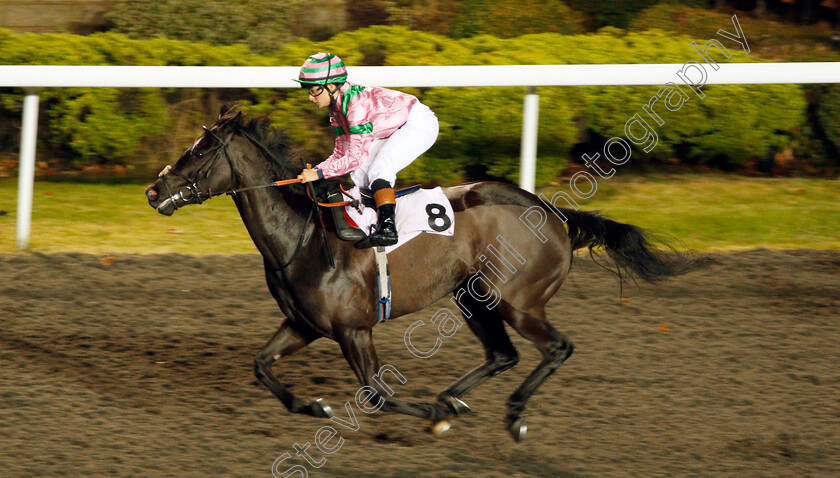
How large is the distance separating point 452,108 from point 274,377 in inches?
140

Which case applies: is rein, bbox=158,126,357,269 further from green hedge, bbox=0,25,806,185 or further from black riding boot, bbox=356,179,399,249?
green hedge, bbox=0,25,806,185

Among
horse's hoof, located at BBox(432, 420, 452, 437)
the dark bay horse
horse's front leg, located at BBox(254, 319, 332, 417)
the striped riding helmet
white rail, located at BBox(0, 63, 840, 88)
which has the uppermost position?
white rail, located at BBox(0, 63, 840, 88)

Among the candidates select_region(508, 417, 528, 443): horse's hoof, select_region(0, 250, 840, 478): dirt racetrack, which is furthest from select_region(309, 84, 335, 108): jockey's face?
select_region(508, 417, 528, 443): horse's hoof

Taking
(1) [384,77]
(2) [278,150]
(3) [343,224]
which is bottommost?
(3) [343,224]

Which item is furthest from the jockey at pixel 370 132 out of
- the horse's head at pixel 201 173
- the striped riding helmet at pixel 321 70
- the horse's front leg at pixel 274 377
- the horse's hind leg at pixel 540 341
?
the horse's hind leg at pixel 540 341

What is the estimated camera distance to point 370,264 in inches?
163

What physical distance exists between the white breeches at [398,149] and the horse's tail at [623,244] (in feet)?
2.75

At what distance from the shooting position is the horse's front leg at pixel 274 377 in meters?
4.19

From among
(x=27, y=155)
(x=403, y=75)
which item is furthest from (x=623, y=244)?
(x=27, y=155)

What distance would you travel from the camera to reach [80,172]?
8.02m

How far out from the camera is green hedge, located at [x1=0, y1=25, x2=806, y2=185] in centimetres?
727

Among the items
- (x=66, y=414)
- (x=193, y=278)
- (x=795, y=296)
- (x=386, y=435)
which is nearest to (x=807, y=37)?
(x=795, y=296)

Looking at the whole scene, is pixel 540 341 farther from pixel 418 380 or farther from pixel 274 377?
pixel 274 377

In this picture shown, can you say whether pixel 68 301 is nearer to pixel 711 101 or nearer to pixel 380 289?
pixel 380 289
